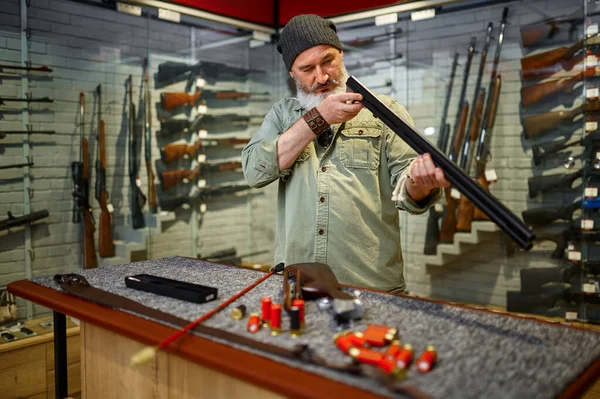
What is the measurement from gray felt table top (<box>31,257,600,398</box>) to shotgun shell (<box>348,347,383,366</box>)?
26mm

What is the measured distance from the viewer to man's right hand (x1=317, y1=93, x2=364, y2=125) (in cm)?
182

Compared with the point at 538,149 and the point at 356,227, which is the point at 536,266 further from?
the point at 356,227

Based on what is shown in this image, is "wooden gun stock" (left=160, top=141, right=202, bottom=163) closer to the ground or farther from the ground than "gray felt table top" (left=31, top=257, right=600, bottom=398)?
farther from the ground

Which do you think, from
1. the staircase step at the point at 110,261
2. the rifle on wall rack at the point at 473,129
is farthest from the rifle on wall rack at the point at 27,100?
the rifle on wall rack at the point at 473,129

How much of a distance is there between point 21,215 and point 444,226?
9.96 ft

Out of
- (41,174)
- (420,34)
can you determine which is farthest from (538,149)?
(41,174)

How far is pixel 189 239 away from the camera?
4.61 m

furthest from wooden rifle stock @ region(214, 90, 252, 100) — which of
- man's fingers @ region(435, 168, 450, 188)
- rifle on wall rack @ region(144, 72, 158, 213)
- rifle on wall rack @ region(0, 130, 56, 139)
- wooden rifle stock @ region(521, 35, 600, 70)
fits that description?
man's fingers @ region(435, 168, 450, 188)

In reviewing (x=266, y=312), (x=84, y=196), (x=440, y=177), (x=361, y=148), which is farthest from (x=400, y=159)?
(x=84, y=196)

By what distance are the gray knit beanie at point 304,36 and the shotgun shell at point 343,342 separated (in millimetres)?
1312

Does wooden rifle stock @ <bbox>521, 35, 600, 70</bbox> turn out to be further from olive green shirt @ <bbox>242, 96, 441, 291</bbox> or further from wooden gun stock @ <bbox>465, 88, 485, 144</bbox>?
olive green shirt @ <bbox>242, 96, 441, 291</bbox>

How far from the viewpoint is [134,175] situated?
422 cm

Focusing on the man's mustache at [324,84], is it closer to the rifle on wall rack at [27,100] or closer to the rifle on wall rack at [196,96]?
the rifle on wall rack at [27,100]

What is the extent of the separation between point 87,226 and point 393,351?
3.29 metres
